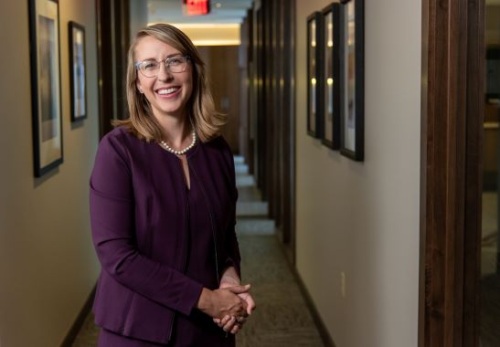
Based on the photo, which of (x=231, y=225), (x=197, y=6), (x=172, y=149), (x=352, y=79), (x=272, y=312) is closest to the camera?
(x=172, y=149)

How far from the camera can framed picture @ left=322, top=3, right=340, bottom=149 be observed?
3555 mm

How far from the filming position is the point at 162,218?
1714mm

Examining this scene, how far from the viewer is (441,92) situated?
6.60 ft

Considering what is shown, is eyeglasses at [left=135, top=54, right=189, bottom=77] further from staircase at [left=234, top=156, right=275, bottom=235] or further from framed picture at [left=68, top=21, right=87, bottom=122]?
Answer: staircase at [left=234, top=156, right=275, bottom=235]

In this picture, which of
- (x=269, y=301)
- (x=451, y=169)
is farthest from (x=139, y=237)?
(x=269, y=301)

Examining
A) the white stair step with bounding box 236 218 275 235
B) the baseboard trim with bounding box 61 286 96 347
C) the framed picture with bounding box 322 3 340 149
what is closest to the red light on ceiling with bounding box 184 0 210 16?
the white stair step with bounding box 236 218 275 235

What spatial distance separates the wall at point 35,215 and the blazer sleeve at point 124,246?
47.6 inches

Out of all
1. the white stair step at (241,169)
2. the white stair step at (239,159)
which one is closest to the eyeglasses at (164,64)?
the white stair step at (241,169)

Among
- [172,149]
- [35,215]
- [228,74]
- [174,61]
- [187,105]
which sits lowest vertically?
[35,215]

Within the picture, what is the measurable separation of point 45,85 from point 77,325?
1.46 meters

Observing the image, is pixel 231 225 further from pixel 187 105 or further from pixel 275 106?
pixel 275 106

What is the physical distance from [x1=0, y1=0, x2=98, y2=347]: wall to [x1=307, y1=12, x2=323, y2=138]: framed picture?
133 cm

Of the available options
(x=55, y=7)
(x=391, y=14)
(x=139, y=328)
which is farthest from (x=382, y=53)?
(x=55, y=7)

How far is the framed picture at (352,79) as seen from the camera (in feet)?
10.1
